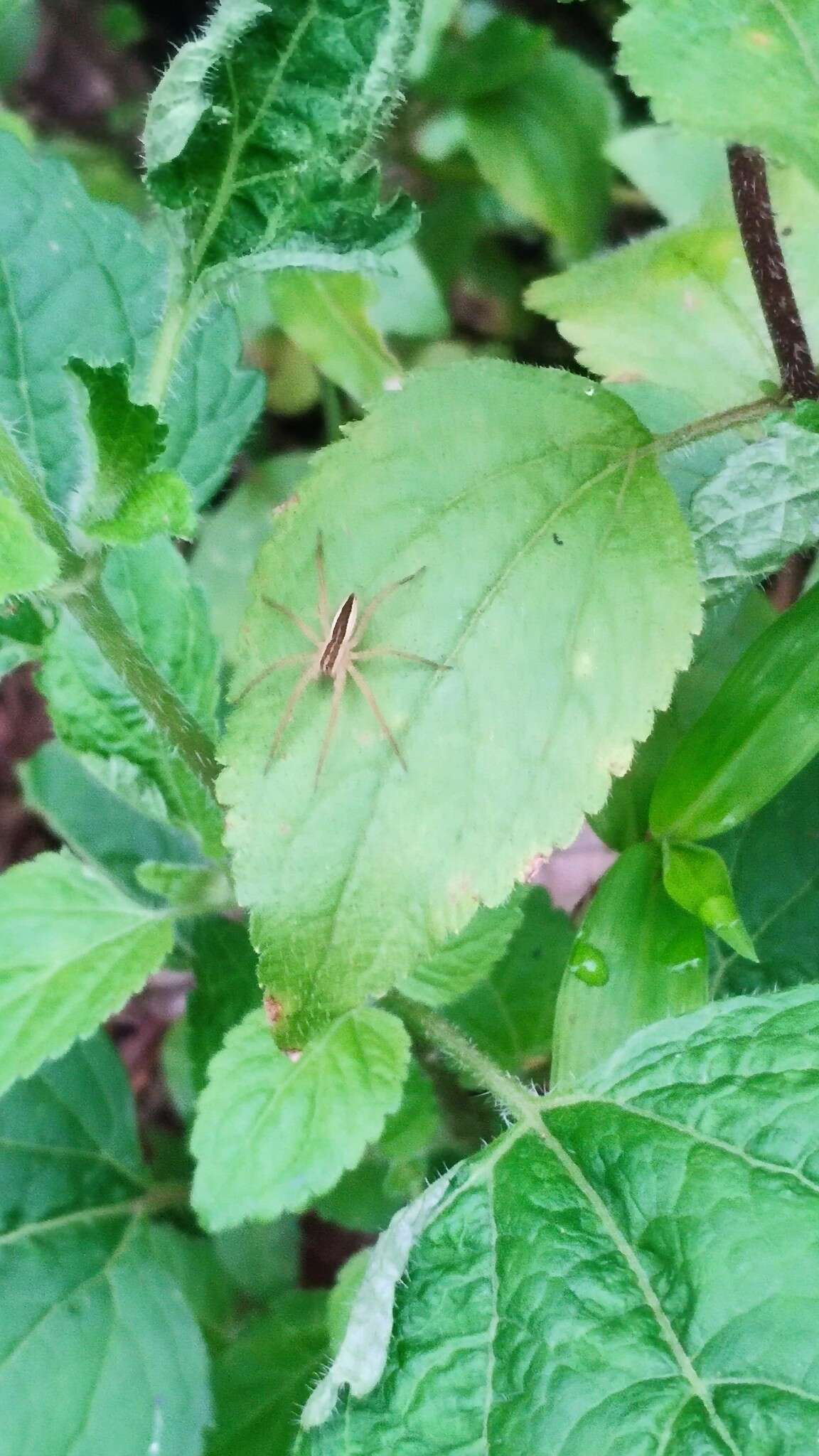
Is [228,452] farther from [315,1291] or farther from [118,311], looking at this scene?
[315,1291]

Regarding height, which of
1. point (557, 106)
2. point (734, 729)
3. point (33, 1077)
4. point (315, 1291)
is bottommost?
A: point (315, 1291)

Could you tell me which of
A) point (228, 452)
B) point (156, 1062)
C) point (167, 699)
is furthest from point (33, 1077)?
point (228, 452)

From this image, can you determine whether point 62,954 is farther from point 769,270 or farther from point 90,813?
point 769,270

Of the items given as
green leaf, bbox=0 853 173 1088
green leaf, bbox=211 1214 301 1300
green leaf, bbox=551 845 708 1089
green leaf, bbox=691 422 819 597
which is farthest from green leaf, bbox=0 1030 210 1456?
green leaf, bbox=691 422 819 597

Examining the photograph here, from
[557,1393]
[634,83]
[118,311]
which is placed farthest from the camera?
[118,311]

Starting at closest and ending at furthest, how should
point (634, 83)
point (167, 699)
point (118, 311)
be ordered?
1. point (634, 83)
2. point (167, 699)
3. point (118, 311)

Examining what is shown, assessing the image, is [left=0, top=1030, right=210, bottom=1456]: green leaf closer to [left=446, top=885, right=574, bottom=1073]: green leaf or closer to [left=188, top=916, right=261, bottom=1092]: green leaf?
[left=188, top=916, right=261, bottom=1092]: green leaf

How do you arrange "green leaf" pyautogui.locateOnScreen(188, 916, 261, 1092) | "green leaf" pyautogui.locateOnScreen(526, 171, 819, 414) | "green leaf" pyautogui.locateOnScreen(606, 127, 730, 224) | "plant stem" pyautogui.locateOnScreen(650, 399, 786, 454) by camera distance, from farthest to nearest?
1. "green leaf" pyautogui.locateOnScreen(606, 127, 730, 224)
2. "green leaf" pyautogui.locateOnScreen(188, 916, 261, 1092)
3. "green leaf" pyautogui.locateOnScreen(526, 171, 819, 414)
4. "plant stem" pyautogui.locateOnScreen(650, 399, 786, 454)
